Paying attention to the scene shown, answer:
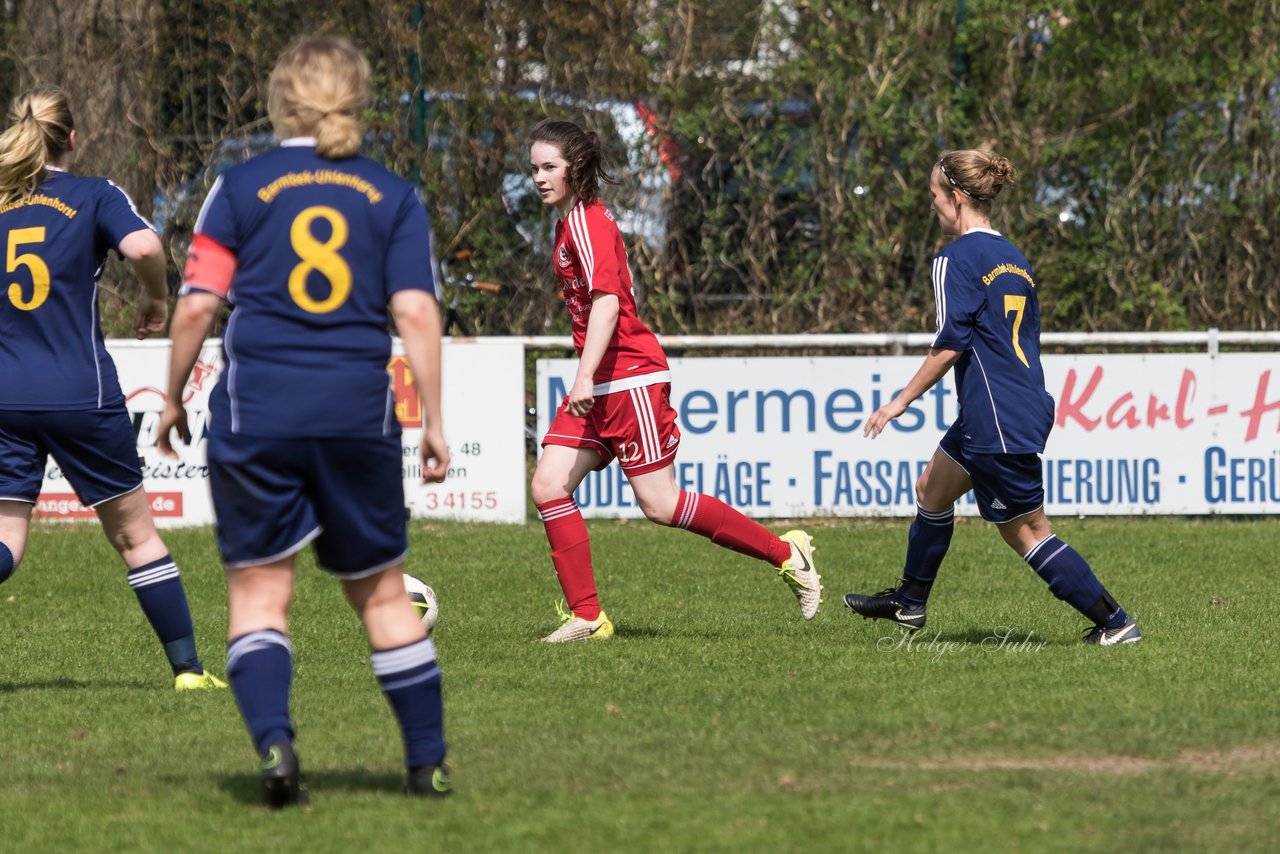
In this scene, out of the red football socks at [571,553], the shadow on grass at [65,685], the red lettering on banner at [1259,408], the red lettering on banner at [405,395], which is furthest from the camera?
the red lettering on banner at [1259,408]

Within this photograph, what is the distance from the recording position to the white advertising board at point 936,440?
1149cm

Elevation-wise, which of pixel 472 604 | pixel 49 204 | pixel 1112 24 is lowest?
pixel 472 604

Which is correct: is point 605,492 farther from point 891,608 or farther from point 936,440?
point 891,608

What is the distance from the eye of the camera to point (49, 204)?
19.0ft

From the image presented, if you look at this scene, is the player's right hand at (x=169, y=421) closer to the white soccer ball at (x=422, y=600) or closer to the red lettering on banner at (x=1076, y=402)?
the white soccer ball at (x=422, y=600)

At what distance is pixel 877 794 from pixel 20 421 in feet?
9.84

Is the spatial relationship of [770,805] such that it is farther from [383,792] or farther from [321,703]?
[321,703]

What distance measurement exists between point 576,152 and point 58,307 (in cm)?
209

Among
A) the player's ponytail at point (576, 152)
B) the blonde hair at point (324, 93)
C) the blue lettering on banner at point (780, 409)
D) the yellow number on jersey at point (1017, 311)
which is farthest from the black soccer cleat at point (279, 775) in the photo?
the blue lettering on banner at point (780, 409)

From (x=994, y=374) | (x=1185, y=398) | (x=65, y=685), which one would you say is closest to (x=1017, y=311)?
(x=994, y=374)

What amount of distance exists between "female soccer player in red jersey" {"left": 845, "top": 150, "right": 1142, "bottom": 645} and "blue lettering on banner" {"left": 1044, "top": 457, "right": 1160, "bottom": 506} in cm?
483

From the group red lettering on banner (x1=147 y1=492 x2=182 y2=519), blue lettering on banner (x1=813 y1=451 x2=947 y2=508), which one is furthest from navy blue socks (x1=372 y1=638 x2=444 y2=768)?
red lettering on banner (x1=147 y1=492 x2=182 y2=519)

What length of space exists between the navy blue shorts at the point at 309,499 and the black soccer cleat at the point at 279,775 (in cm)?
44

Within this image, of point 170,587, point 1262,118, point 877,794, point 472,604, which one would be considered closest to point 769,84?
point 1262,118
